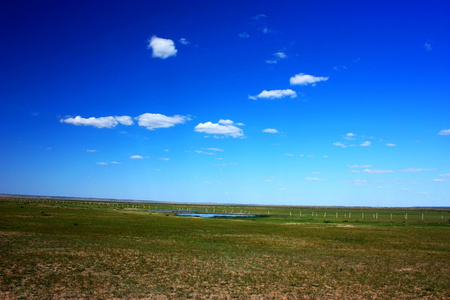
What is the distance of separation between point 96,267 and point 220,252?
971cm

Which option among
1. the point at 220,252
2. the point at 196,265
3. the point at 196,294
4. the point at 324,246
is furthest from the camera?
the point at 324,246

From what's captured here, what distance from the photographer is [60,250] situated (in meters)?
21.2

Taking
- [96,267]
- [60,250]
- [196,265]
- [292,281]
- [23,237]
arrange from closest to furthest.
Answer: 1. [292,281]
2. [96,267]
3. [196,265]
4. [60,250]
5. [23,237]

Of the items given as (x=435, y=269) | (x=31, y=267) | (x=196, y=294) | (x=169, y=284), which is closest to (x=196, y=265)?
(x=169, y=284)

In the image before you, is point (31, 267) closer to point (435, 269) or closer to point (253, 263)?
point (253, 263)

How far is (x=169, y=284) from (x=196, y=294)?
1.99 metres

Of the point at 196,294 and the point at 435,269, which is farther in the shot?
the point at 435,269

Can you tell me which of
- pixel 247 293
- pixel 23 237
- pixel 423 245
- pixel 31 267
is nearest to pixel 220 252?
pixel 247 293

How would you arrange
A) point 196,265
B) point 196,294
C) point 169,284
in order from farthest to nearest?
1. point 196,265
2. point 169,284
3. point 196,294

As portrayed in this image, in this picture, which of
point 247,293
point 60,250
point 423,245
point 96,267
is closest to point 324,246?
point 423,245

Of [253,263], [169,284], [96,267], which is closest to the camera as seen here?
[169,284]

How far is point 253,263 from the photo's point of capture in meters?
19.4

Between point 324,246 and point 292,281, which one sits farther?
point 324,246

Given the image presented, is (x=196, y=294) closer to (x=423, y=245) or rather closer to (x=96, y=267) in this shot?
(x=96, y=267)
